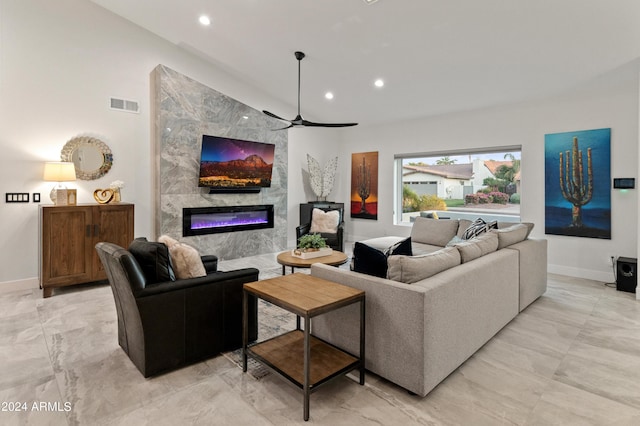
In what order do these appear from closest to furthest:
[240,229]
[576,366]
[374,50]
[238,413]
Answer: [238,413], [576,366], [374,50], [240,229]

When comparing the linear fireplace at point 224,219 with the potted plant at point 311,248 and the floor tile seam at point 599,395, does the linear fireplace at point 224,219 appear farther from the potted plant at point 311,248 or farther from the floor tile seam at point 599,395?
the floor tile seam at point 599,395

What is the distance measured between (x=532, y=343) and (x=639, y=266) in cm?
239

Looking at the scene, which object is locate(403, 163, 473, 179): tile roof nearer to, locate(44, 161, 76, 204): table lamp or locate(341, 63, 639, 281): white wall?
locate(341, 63, 639, 281): white wall

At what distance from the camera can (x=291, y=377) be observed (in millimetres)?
2066

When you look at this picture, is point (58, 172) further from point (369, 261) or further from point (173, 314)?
point (369, 261)

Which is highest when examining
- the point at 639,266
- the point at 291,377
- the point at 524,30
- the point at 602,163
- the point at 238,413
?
the point at 524,30

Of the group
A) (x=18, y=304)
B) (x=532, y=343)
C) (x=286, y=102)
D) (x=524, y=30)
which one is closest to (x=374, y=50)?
(x=524, y=30)

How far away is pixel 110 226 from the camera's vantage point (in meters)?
4.54

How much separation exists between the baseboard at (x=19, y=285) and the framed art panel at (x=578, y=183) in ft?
24.4

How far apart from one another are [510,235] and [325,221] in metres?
3.52

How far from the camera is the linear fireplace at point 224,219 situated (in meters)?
5.80

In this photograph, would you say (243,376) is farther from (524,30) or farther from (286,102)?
(286,102)

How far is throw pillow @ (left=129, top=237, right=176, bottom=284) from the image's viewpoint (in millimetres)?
2426

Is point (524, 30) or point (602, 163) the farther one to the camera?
point (602, 163)
